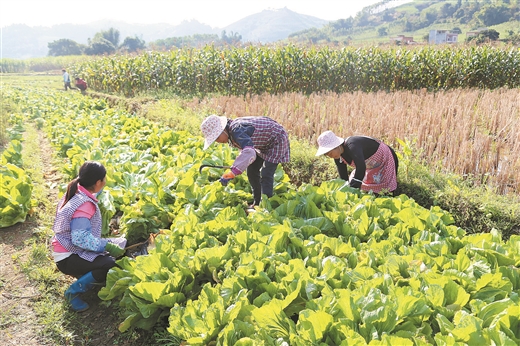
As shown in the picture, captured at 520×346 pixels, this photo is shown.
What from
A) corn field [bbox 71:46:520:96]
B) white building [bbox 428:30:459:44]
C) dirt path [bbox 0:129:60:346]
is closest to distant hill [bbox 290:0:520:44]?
white building [bbox 428:30:459:44]

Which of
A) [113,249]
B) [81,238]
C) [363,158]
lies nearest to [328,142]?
[363,158]

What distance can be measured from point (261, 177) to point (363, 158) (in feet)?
3.65

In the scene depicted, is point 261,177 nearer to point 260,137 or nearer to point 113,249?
point 260,137

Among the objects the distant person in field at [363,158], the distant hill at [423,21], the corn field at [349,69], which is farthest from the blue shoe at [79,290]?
the distant hill at [423,21]

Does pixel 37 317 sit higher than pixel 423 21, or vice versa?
pixel 423 21

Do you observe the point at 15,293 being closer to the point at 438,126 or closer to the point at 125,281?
the point at 125,281

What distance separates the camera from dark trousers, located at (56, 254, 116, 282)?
3.05 meters

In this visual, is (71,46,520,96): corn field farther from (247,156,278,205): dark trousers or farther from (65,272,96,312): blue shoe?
(65,272,96,312): blue shoe

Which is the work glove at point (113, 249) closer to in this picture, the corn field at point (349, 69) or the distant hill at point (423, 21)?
the corn field at point (349, 69)

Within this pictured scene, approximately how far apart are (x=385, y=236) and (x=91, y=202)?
2.41 m

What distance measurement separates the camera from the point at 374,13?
183 meters

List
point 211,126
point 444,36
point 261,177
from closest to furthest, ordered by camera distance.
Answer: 1. point 211,126
2. point 261,177
3. point 444,36

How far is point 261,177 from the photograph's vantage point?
13.2ft

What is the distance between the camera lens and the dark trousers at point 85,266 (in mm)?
3055
